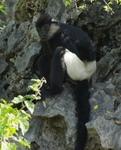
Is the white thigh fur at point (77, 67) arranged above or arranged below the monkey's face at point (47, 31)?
below

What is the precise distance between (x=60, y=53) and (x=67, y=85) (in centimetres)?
71

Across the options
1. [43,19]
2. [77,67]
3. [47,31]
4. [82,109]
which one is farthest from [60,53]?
[82,109]

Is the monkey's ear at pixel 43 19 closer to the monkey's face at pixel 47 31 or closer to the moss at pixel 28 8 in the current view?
the monkey's face at pixel 47 31

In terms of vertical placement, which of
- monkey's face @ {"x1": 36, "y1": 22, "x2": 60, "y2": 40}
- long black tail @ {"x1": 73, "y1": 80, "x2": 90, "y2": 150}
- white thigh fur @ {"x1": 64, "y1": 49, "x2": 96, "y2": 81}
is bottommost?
long black tail @ {"x1": 73, "y1": 80, "x2": 90, "y2": 150}

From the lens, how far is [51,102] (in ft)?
21.5

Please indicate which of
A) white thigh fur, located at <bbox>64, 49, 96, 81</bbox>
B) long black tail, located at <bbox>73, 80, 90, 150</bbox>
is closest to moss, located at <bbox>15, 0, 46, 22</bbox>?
white thigh fur, located at <bbox>64, 49, 96, 81</bbox>

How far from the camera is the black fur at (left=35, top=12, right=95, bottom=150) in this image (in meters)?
6.63

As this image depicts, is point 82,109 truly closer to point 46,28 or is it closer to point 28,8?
point 46,28

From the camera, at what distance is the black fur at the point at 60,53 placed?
6.63 metres

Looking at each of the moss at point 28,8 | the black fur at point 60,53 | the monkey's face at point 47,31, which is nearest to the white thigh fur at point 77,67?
the black fur at point 60,53

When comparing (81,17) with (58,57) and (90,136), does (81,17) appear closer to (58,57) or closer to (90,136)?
(58,57)

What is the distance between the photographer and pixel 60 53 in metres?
6.71

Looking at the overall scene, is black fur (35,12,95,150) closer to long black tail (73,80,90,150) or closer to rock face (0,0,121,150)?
long black tail (73,80,90,150)

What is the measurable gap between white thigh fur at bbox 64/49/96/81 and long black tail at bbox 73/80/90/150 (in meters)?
0.16
